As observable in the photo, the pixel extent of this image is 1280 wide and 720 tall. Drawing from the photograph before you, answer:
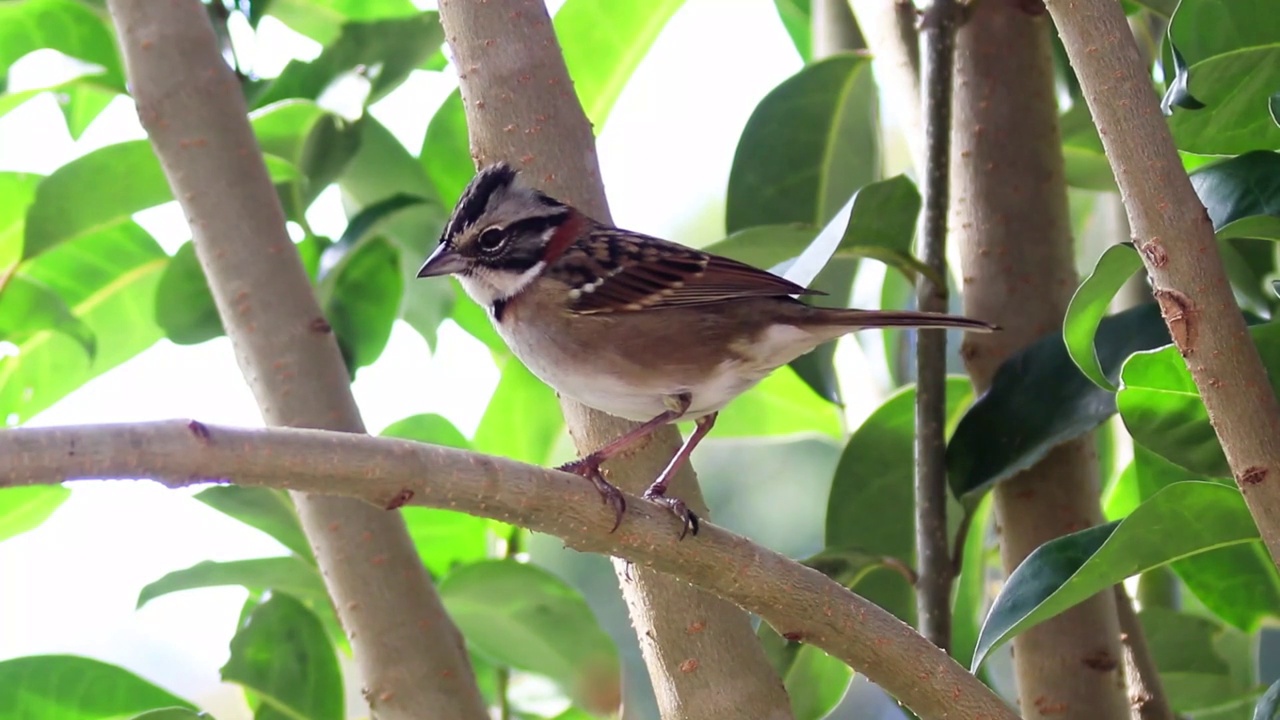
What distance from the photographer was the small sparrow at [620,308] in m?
1.60

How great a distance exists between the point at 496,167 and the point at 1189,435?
0.84 metres

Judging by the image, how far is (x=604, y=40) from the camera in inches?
81.1

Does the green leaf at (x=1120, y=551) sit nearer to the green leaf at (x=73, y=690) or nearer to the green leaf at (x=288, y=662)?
the green leaf at (x=288, y=662)

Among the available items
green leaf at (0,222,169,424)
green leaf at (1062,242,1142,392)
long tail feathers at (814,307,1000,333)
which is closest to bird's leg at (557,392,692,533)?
long tail feathers at (814,307,1000,333)

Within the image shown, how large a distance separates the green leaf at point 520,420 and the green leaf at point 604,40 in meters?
0.44

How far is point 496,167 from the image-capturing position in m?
1.51

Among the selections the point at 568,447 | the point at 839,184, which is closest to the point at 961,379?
the point at 839,184

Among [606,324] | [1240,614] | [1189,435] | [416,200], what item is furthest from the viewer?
[416,200]

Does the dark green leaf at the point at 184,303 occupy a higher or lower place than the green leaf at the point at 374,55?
lower

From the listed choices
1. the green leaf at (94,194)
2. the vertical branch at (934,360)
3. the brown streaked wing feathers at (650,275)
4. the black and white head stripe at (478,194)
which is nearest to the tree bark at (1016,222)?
the vertical branch at (934,360)

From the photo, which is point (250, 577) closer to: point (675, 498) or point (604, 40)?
point (675, 498)

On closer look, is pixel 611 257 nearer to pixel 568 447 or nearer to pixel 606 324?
pixel 606 324

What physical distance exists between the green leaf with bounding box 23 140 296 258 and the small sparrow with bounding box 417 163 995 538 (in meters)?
0.46

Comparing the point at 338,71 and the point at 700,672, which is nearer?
the point at 700,672
